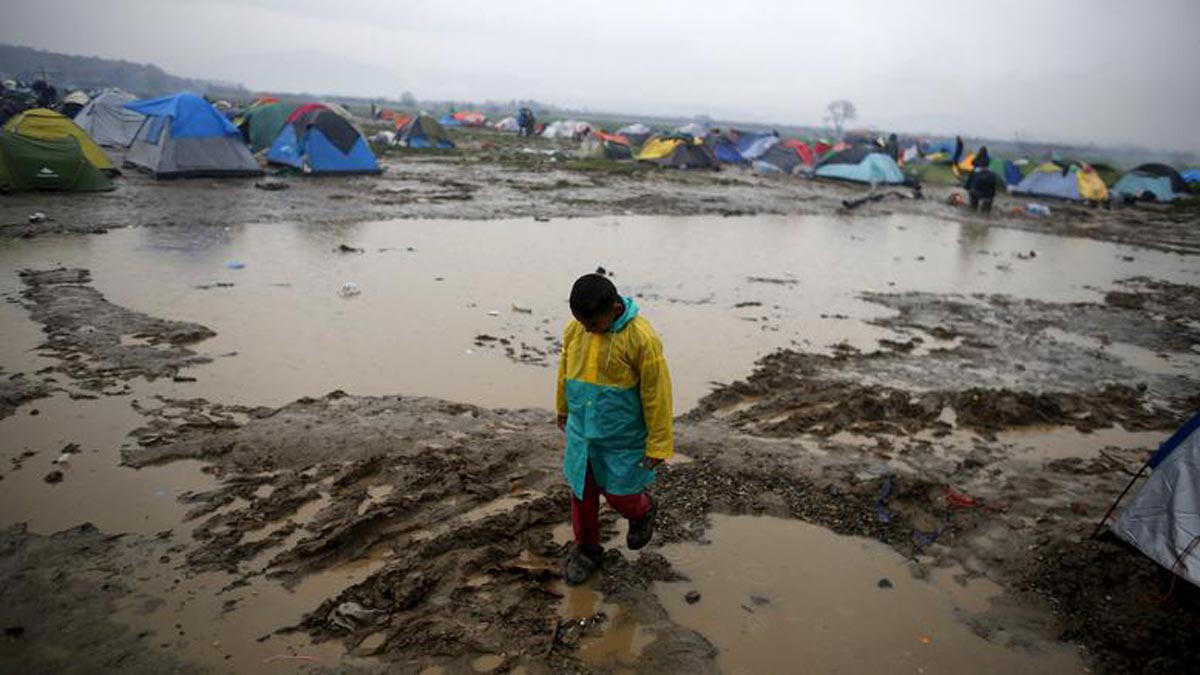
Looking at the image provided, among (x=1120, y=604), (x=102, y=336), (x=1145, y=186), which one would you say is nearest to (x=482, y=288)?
(x=102, y=336)

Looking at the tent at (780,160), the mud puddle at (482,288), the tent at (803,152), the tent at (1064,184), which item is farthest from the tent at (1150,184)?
the mud puddle at (482,288)

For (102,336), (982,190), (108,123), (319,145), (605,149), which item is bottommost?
(102,336)

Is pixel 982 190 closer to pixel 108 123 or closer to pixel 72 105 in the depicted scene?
pixel 108 123

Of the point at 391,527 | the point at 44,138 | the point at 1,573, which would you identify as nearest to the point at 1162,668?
the point at 391,527

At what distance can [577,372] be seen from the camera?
340cm

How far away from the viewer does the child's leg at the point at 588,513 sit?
3.58 metres

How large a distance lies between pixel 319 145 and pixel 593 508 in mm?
18914

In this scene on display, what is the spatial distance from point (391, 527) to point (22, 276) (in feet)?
23.6

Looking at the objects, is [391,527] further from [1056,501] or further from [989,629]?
[1056,501]

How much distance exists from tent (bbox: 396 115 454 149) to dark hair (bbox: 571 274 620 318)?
99.6 ft

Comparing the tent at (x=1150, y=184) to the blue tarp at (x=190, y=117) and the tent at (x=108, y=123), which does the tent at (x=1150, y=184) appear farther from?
the tent at (x=108, y=123)

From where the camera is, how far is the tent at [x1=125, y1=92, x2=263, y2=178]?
651 inches

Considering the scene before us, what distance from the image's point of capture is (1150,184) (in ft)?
92.9

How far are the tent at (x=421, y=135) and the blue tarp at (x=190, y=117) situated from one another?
13.8m
